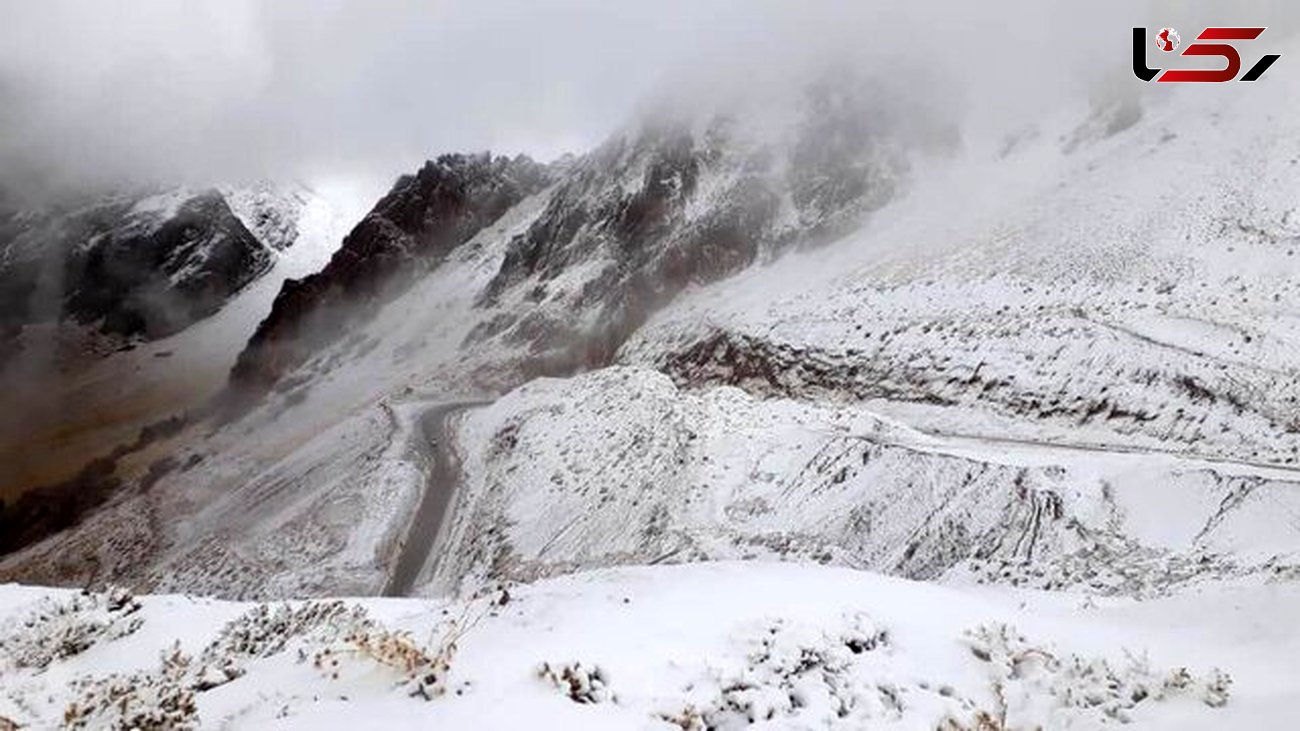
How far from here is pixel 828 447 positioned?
36.2m

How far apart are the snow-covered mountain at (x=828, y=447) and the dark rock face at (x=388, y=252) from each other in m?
19.3

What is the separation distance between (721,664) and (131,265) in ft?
617

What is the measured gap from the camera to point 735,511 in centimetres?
3484

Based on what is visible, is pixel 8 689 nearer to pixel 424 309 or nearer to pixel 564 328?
pixel 564 328

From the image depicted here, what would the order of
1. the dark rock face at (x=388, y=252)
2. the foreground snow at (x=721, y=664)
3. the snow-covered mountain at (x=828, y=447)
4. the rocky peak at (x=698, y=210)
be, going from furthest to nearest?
1. the dark rock face at (x=388, y=252)
2. the rocky peak at (x=698, y=210)
3. the snow-covered mountain at (x=828, y=447)
4. the foreground snow at (x=721, y=664)

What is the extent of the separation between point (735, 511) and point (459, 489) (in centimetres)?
1852

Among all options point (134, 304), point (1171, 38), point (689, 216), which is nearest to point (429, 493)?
point (689, 216)

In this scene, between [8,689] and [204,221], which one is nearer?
[8,689]

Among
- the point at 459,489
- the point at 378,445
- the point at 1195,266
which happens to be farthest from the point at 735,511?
the point at 378,445

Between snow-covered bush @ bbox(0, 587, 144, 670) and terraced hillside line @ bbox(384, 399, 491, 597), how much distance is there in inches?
950

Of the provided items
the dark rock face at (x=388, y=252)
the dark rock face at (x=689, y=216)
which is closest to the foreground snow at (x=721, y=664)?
the dark rock face at (x=689, y=216)

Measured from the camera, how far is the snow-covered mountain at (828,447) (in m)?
9.68

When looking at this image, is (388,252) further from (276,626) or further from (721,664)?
(721,664)
